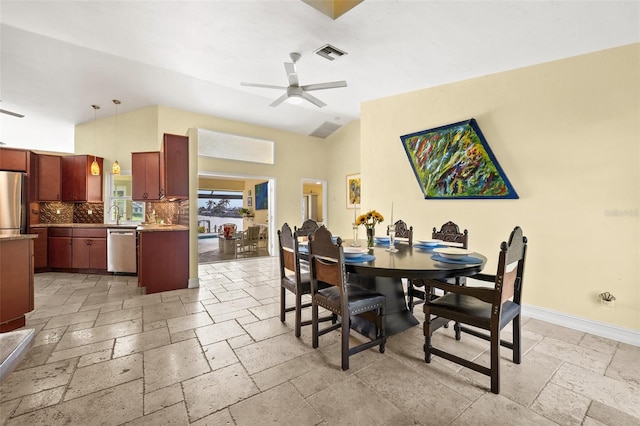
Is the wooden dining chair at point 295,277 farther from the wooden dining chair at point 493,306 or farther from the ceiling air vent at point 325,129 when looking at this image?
the ceiling air vent at point 325,129

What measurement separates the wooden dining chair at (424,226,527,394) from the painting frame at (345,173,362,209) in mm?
4550

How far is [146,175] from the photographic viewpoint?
4.91 m

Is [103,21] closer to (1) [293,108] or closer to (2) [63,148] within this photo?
(1) [293,108]

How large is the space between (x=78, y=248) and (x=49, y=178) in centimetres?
153

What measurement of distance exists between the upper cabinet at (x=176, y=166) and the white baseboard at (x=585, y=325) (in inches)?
176

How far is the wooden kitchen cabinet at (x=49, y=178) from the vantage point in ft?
16.8

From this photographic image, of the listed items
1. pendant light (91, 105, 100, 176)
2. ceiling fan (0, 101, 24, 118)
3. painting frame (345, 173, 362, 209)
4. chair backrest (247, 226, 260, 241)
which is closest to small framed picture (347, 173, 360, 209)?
painting frame (345, 173, 362, 209)

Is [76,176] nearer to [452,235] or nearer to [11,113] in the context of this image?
[11,113]

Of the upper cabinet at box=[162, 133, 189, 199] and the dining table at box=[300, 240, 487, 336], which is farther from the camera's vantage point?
the upper cabinet at box=[162, 133, 189, 199]

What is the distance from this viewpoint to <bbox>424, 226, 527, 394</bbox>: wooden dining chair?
1.68 m

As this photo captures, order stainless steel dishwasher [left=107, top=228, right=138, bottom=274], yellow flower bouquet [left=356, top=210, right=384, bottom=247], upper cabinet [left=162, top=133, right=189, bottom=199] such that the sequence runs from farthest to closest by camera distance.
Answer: stainless steel dishwasher [left=107, top=228, right=138, bottom=274] → upper cabinet [left=162, top=133, right=189, bottom=199] → yellow flower bouquet [left=356, top=210, right=384, bottom=247]

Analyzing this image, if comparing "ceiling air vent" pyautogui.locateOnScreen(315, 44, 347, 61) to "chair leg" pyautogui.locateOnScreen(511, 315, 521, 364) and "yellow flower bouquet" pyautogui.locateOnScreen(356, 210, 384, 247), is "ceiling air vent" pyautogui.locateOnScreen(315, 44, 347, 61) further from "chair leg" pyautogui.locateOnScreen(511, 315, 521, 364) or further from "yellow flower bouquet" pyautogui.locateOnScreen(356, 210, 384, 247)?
"chair leg" pyautogui.locateOnScreen(511, 315, 521, 364)

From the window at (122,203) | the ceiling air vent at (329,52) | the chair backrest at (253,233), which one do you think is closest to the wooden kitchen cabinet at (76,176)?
the window at (122,203)

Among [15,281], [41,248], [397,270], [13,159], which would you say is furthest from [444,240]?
[13,159]
